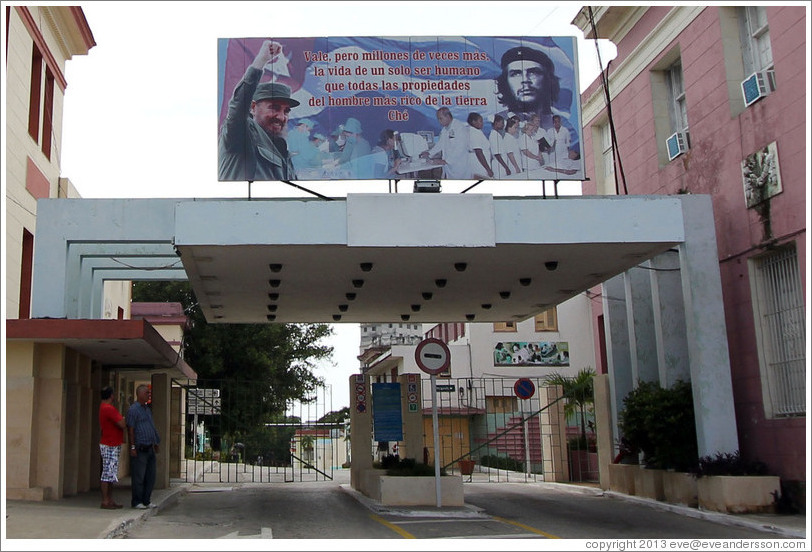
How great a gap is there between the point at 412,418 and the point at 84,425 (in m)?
6.32

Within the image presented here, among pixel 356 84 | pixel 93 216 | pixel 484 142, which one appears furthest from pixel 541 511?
pixel 93 216

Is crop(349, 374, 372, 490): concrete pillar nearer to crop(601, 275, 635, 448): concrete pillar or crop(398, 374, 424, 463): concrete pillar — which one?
crop(398, 374, 424, 463): concrete pillar

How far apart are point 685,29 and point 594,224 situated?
6.20m

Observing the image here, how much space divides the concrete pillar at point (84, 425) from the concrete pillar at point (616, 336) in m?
10.4

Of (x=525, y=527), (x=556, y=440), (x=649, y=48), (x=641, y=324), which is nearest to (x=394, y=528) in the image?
(x=525, y=527)

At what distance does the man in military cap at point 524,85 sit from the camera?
14672 millimetres

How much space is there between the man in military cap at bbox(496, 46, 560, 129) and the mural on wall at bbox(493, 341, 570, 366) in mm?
26477

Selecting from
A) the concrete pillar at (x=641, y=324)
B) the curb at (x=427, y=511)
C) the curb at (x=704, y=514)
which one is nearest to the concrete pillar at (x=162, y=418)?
the curb at (x=427, y=511)

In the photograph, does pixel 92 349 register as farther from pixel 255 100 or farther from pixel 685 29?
pixel 685 29

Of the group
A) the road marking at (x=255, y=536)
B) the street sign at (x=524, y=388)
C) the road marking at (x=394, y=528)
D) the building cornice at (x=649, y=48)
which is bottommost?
the road marking at (x=394, y=528)

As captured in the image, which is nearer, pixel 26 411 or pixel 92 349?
pixel 26 411

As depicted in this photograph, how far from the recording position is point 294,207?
41.8 feet

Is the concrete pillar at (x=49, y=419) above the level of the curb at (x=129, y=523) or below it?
above

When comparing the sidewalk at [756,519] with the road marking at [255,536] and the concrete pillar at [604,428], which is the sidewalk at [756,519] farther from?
the road marking at [255,536]
